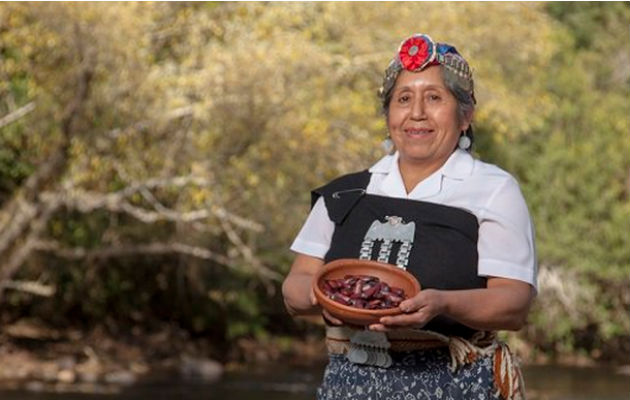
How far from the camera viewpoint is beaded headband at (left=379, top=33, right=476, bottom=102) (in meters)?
3.43

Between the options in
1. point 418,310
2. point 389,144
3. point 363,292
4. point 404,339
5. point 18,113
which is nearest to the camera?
point 418,310

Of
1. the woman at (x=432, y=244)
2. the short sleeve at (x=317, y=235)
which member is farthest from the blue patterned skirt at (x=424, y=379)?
the short sleeve at (x=317, y=235)

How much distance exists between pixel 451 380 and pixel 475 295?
22cm

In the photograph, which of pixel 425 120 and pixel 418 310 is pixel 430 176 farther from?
pixel 418 310

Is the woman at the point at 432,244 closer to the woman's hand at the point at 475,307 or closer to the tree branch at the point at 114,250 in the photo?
the woman's hand at the point at 475,307

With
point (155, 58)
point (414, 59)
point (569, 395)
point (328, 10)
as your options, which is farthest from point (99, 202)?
point (414, 59)

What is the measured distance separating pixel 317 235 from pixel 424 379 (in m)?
0.42

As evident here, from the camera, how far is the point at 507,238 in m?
3.28

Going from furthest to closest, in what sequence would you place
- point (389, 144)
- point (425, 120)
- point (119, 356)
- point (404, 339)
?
1. point (119, 356)
2. point (389, 144)
3. point (425, 120)
4. point (404, 339)

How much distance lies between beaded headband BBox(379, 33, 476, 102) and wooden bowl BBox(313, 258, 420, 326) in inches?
17.9

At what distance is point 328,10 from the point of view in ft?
51.3

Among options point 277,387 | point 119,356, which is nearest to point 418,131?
point 277,387

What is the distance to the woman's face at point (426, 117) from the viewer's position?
3424mm

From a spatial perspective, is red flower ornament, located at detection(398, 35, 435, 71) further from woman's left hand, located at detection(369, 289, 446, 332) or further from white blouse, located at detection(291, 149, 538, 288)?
woman's left hand, located at detection(369, 289, 446, 332)
